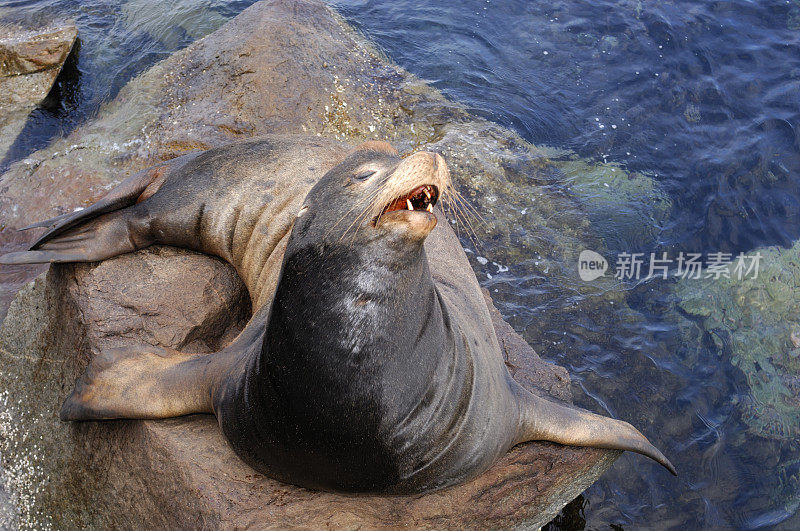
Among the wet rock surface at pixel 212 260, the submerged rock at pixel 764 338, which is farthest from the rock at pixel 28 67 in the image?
the submerged rock at pixel 764 338

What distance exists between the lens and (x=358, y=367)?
10.1ft

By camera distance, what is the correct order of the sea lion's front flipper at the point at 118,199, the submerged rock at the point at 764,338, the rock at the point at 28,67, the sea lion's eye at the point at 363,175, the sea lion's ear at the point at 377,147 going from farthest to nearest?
the rock at the point at 28,67
the submerged rock at the point at 764,338
the sea lion's front flipper at the point at 118,199
the sea lion's ear at the point at 377,147
the sea lion's eye at the point at 363,175

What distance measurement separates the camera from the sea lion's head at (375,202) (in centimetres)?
283

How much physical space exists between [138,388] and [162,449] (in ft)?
1.23

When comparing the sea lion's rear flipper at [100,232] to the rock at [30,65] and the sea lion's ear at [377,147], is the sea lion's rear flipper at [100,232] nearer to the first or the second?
the sea lion's ear at [377,147]

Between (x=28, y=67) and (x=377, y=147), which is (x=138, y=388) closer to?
(x=377, y=147)

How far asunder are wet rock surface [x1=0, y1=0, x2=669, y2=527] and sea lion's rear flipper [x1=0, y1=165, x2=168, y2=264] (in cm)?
12

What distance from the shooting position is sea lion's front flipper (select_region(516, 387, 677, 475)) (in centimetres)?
406

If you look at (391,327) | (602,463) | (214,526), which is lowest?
(602,463)

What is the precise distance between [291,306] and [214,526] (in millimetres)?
1254

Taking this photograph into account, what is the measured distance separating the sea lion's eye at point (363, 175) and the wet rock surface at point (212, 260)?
42cm

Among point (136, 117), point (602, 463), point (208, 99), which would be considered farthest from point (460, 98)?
point (602, 463)

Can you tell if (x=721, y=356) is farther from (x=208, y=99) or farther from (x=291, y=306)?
(x=208, y=99)

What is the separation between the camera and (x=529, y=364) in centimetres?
500
